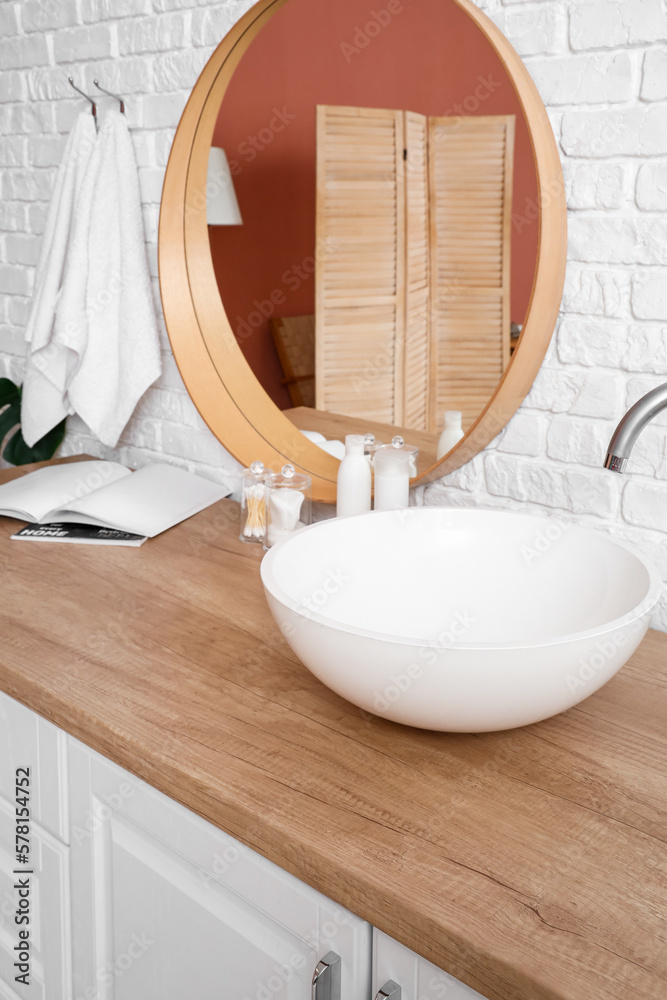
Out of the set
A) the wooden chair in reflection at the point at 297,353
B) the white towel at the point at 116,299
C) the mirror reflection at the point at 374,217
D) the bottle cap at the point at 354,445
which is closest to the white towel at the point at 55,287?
the white towel at the point at 116,299

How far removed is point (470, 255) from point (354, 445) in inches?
13.2

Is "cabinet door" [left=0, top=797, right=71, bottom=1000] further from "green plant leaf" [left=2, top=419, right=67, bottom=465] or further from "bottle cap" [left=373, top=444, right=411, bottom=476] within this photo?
"green plant leaf" [left=2, top=419, right=67, bottom=465]

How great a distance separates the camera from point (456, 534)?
119cm

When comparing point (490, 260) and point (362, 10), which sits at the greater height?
point (362, 10)

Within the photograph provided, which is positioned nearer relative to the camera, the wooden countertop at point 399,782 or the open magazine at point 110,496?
the wooden countertop at point 399,782

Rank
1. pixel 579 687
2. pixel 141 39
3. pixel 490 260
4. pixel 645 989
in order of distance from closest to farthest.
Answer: pixel 645 989 < pixel 579 687 < pixel 490 260 < pixel 141 39

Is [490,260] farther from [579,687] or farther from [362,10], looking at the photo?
[579,687]

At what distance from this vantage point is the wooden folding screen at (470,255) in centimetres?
120

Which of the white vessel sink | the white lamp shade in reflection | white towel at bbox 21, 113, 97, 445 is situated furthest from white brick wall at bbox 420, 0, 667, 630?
white towel at bbox 21, 113, 97, 445

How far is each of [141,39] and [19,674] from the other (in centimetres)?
122

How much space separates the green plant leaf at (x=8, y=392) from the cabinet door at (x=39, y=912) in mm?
1115

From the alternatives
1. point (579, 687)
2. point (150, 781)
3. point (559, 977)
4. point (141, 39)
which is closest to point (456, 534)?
point (579, 687)

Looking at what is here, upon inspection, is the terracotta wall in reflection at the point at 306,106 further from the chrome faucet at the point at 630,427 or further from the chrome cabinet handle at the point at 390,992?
the chrome cabinet handle at the point at 390,992

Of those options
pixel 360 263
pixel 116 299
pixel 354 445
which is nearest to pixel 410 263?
pixel 360 263
